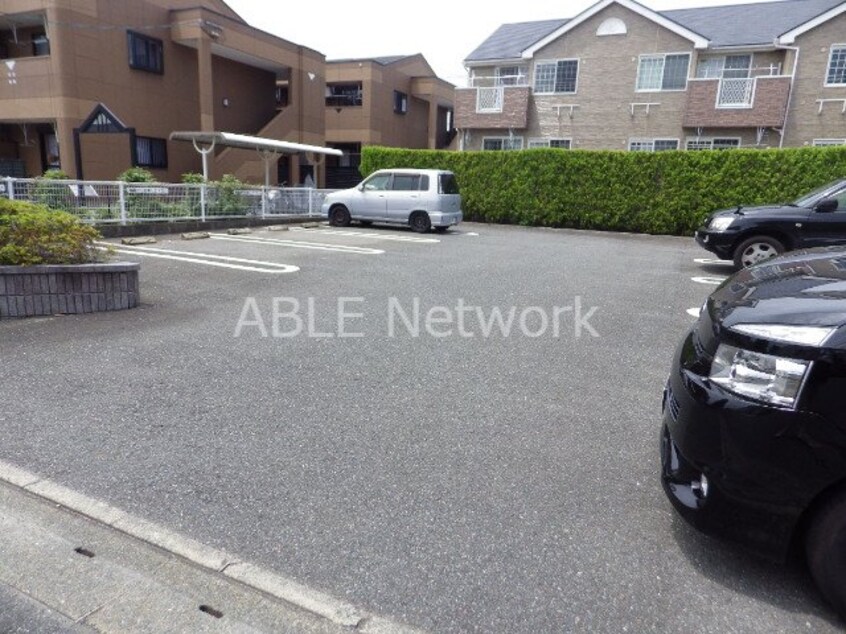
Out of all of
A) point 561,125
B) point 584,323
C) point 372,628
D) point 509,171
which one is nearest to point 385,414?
point 372,628

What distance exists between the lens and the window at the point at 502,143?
2283 cm

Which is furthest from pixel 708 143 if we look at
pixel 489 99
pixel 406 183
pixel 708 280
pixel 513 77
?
pixel 708 280

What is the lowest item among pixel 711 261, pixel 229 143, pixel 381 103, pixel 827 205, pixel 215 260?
pixel 215 260

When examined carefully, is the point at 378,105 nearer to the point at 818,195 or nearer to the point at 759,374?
the point at 818,195

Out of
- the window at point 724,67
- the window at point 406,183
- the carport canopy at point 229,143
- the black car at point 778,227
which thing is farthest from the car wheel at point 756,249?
the window at point 724,67

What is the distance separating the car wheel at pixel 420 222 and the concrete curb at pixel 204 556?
11689mm

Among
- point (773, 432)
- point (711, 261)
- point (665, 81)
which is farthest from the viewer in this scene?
point (665, 81)

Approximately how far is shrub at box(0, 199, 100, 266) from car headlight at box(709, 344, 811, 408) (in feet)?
18.4

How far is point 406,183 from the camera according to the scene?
14023mm

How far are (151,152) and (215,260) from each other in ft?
41.0

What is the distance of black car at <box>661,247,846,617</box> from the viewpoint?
1.84 meters

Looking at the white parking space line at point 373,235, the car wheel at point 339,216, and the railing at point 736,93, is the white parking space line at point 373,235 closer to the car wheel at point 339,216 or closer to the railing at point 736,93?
the car wheel at point 339,216

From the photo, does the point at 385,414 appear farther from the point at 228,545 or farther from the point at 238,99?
the point at 238,99

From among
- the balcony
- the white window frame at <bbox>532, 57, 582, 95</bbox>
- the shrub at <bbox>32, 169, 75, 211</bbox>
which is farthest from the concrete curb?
the white window frame at <bbox>532, 57, 582, 95</bbox>
